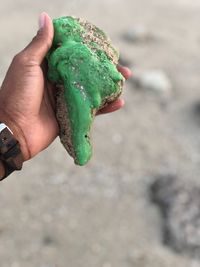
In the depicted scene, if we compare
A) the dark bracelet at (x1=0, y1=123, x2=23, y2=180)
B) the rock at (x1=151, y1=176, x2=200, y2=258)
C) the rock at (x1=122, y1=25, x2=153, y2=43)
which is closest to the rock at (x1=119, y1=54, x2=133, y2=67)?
the rock at (x1=122, y1=25, x2=153, y2=43)

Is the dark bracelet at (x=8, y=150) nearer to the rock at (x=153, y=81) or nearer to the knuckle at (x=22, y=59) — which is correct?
the knuckle at (x=22, y=59)

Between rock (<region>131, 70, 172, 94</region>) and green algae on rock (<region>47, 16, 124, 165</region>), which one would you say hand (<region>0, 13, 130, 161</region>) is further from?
rock (<region>131, 70, 172, 94</region>)

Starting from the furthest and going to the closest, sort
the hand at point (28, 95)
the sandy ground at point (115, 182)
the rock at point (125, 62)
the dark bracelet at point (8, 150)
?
1. the rock at point (125, 62)
2. the sandy ground at point (115, 182)
3. the hand at point (28, 95)
4. the dark bracelet at point (8, 150)

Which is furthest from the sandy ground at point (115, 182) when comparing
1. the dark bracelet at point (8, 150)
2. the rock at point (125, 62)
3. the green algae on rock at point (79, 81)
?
the dark bracelet at point (8, 150)

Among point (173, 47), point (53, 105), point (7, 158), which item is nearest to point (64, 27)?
point (53, 105)

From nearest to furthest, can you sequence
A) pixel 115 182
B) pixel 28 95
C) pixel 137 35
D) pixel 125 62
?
pixel 28 95 < pixel 115 182 < pixel 125 62 < pixel 137 35

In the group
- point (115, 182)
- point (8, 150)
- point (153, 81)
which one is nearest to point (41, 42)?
point (8, 150)

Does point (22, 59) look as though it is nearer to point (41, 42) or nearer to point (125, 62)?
point (41, 42)
